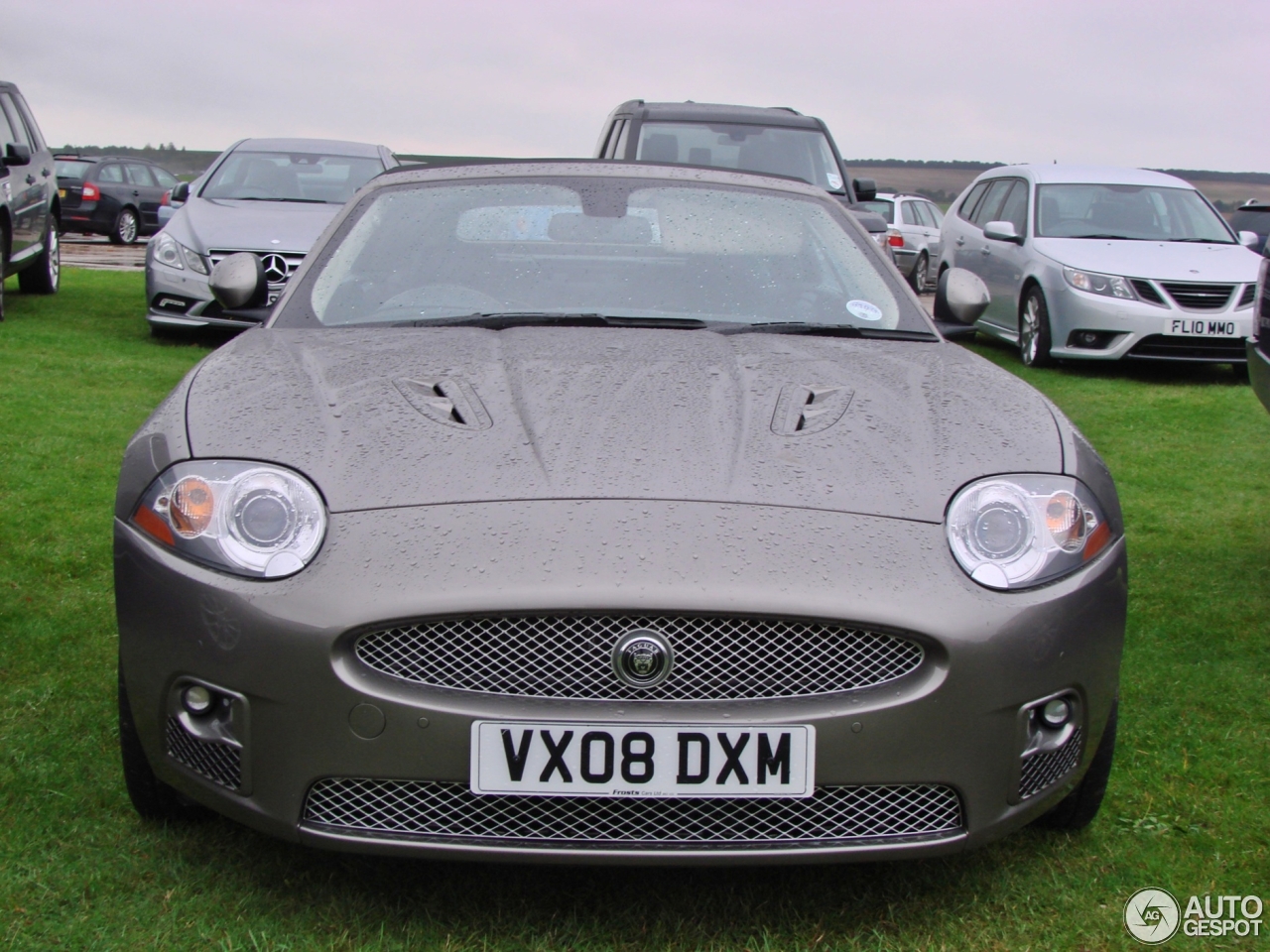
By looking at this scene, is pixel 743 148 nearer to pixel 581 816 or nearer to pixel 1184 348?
pixel 1184 348

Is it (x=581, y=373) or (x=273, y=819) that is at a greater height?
(x=581, y=373)

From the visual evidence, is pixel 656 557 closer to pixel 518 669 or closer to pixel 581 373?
pixel 518 669

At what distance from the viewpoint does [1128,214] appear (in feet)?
37.7

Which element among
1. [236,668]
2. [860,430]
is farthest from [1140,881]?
[236,668]

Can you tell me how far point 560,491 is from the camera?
→ 2426mm

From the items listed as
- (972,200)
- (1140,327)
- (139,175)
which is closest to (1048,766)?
(1140,327)

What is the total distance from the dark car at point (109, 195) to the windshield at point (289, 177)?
15182 millimetres

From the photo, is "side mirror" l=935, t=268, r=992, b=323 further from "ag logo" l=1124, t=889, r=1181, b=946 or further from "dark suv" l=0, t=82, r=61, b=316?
"dark suv" l=0, t=82, r=61, b=316

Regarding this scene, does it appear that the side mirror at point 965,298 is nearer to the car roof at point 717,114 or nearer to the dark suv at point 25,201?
the car roof at point 717,114

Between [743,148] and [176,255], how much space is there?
4.28 metres

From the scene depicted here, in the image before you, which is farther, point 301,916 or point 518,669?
point 301,916

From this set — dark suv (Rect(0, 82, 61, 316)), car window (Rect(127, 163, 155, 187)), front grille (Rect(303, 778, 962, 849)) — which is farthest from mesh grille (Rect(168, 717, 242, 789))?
car window (Rect(127, 163, 155, 187))

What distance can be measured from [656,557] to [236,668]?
0.70m

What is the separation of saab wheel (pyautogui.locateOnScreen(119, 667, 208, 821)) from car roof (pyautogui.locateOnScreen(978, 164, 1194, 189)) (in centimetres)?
1039
